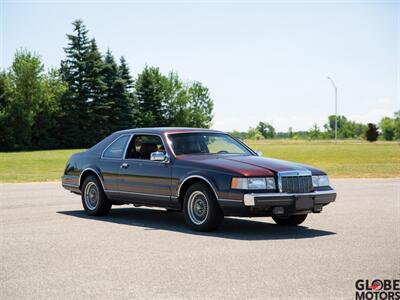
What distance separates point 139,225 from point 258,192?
236 cm

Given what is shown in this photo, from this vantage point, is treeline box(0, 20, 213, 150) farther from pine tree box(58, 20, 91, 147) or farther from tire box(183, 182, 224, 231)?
tire box(183, 182, 224, 231)

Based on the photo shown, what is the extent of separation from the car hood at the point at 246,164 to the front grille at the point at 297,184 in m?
0.16

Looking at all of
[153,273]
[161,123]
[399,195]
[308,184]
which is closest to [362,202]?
[399,195]

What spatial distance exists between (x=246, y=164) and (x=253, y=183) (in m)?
0.49

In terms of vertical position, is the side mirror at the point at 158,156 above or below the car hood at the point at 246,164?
above

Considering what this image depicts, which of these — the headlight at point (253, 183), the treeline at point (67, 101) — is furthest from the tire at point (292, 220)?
the treeline at point (67, 101)

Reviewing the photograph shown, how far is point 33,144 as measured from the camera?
3113 inches

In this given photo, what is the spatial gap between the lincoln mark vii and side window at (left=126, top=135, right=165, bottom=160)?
17 mm

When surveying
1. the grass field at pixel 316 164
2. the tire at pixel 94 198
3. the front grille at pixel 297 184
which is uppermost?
the front grille at pixel 297 184

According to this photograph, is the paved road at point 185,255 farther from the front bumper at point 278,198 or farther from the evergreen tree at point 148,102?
the evergreen tree at point 148,102

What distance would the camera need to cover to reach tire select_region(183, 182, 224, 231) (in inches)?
375

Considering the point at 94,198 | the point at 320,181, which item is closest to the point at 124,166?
the point at 94,198

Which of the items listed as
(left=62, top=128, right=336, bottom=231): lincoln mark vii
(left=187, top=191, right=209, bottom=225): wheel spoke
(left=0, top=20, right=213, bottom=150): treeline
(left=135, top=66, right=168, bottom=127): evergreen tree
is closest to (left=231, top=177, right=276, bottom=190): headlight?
(left=62, top=128, right=336, bottom=231): lincoln mark vii

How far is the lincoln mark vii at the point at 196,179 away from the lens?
9.36m
